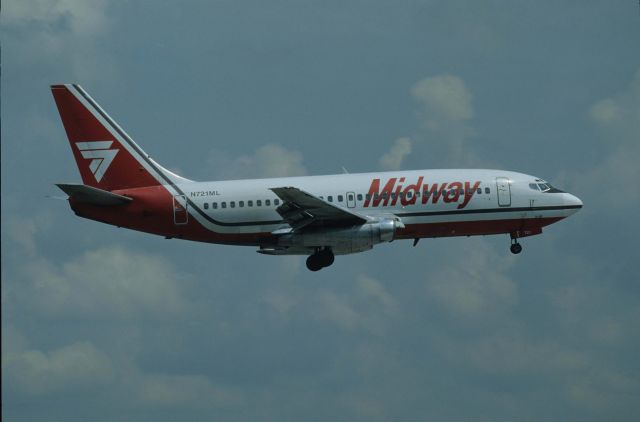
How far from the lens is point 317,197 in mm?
74312

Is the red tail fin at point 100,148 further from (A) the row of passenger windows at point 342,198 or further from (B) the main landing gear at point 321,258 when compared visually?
(B) the main landing gear at point 321,258

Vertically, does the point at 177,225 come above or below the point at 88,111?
below

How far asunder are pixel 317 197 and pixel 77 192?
14.9 metres

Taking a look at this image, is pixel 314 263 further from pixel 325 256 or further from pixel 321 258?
pixel 325 256

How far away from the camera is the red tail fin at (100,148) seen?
79.2m

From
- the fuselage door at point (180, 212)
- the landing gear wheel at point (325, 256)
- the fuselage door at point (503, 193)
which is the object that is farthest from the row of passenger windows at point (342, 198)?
the landing gear wheel at point (325, 256)

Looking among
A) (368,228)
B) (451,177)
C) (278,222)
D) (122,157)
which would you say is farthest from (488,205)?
(122,157)

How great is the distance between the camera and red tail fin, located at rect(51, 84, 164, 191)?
7925 centimetres

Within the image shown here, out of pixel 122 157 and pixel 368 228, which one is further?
A: pixel 122 157

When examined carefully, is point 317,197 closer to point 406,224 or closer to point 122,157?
point 406,224

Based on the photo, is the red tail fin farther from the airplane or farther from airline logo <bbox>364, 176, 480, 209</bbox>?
airline logo <bbox>364, 176, 480, 209</bbox>

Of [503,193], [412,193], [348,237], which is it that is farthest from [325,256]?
[503,193]

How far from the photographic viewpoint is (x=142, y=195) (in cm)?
7781

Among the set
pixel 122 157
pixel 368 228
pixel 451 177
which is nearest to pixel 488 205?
pixel 451 177
